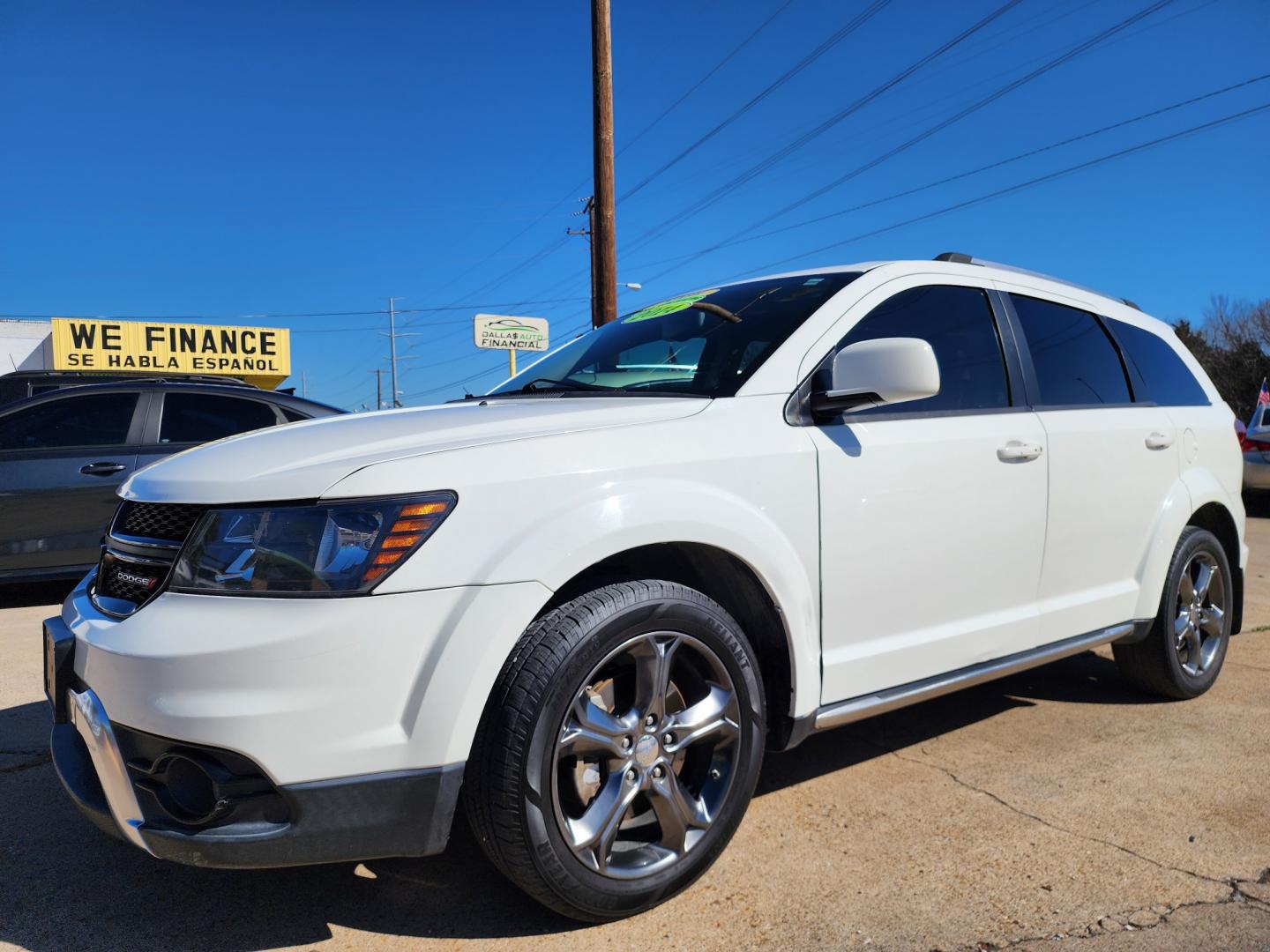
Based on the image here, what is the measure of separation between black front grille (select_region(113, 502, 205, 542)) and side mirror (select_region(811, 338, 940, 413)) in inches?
64.6

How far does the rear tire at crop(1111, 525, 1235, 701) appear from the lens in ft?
12.3

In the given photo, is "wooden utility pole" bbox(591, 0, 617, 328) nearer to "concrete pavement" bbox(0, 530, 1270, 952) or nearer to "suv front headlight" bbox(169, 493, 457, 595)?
"concrete pavement" bbox(0, 530, 1270, 952)

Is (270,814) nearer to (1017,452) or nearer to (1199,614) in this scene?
(1017,452)

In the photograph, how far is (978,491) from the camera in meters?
2.90

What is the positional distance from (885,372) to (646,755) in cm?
116

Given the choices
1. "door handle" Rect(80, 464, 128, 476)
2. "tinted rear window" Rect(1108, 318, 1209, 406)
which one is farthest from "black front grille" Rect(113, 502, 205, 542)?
"door handle" Rect(80, 464, 128, 476)

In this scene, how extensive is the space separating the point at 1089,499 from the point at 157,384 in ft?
19.2

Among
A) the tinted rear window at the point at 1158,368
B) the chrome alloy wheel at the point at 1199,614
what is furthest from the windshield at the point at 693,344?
the chrome alloy wheel at the point at 1199,614

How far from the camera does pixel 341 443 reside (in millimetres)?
2133

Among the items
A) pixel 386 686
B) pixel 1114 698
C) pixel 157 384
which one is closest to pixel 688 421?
pixel 386 686

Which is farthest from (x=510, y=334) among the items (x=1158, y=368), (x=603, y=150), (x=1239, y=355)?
(x=1239, y=355)

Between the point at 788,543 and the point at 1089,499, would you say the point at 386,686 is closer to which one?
the point at 788,543

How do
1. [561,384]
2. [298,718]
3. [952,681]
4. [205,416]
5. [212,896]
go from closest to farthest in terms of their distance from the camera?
[298,718]
[212,896]
[952,681]
[561,384]
[205,416]

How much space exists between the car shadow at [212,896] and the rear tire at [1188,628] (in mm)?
1837
